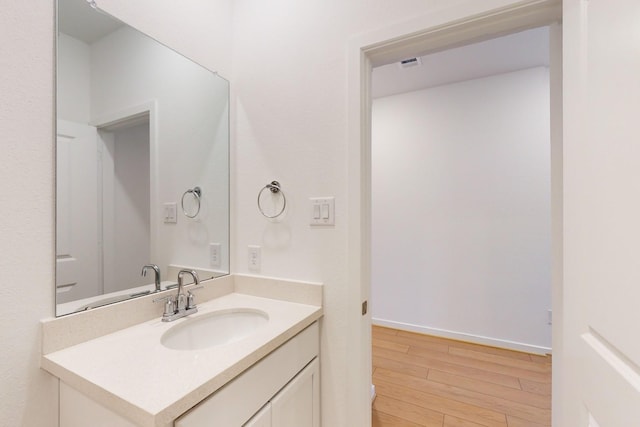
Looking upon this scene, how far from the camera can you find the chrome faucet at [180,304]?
3.56 feet

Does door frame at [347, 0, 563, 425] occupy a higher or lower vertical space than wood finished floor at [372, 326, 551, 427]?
higher

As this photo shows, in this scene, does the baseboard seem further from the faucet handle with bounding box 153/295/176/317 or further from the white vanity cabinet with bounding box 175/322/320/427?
the faucet handle with bounding box 153/295/176/317

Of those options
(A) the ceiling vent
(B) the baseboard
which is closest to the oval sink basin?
(B) the baseboard

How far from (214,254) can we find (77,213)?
60cm

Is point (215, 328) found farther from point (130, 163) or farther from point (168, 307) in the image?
point (130, 163)

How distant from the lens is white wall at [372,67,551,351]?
91.2 inches

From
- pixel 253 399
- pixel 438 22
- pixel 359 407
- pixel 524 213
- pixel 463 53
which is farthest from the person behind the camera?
pixel 524 213

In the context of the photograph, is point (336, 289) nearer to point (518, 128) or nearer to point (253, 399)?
point (253, 399)

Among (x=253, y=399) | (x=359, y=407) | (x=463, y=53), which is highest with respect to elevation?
(x=463, y=53)
